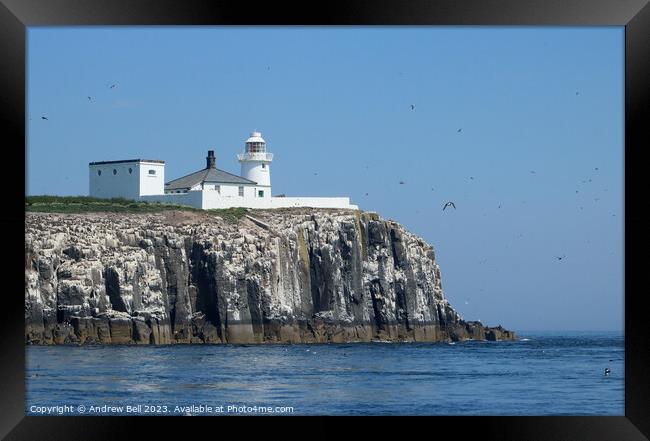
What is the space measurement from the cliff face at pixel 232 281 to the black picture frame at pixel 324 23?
29623mm

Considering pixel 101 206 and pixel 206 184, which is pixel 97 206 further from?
pixel 206 184

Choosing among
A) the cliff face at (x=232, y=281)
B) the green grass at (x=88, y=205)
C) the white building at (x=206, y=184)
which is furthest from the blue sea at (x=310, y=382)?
the white building at (x=206, y=184)

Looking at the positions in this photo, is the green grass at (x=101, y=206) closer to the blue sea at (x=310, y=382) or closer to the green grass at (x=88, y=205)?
the green grass at (x=88, y=205)

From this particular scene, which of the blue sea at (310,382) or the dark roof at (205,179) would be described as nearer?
the blue sea at (310,382)

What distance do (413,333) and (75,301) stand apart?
15932 mm

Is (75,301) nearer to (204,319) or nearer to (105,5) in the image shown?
(204,319)

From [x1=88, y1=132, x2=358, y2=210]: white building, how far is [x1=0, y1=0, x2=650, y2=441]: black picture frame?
39816mm

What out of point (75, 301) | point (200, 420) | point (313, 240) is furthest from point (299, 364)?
point (200, 420)

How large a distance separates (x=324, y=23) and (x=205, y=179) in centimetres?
4364

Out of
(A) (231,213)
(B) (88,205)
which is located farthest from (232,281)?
(B) (88,205)

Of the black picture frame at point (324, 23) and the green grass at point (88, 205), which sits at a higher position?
the green grass at point (88, 205)

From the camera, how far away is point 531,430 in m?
9.59

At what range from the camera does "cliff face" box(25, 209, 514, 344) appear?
133 feet

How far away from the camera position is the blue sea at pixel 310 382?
2086 centimetres
